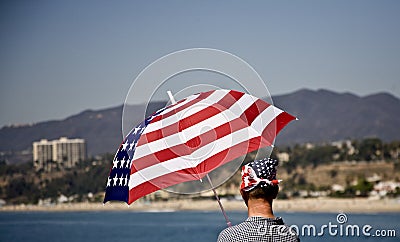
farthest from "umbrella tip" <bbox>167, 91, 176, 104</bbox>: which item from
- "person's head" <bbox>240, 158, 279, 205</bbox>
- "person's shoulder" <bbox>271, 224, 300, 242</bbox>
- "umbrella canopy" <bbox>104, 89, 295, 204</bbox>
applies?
"person's shoulder" <bbox>271, 224, 300, 242</bbox>

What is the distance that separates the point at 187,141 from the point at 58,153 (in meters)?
134

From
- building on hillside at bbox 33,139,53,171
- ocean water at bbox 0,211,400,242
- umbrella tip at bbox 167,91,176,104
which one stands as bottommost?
ocean water at bbox 0,211,400,242

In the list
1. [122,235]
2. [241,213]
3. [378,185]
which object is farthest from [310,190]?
[122,235]

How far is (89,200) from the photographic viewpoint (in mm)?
118812

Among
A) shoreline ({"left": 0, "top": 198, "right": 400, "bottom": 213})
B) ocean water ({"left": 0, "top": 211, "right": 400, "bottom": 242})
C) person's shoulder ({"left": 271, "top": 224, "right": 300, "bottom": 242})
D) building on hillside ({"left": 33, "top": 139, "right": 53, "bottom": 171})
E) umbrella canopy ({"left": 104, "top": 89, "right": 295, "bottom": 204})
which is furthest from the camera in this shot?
building on hillside ({"left": 33, "top": 139, "right": 53, "bottom": 171})

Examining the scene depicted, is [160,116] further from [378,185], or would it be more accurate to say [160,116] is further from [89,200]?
[89,200]

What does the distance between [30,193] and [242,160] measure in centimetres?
11629

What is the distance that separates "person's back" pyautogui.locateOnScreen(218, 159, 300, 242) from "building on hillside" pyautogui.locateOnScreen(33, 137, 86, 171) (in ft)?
405

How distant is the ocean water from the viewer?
75.6 metres

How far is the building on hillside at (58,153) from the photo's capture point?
129 meters

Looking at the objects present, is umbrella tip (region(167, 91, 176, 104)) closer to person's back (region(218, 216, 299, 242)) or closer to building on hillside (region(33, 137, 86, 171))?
person's back (region(218, 216, 299, 242))

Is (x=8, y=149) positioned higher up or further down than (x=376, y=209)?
higher up

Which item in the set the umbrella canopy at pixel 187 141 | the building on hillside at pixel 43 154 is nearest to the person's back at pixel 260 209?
the umbrella canopy at pixel 187 141

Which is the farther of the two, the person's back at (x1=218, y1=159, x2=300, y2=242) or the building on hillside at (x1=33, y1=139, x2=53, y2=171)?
the building on hillside at (x1=33, y1=139, x2=53, y2=171)
